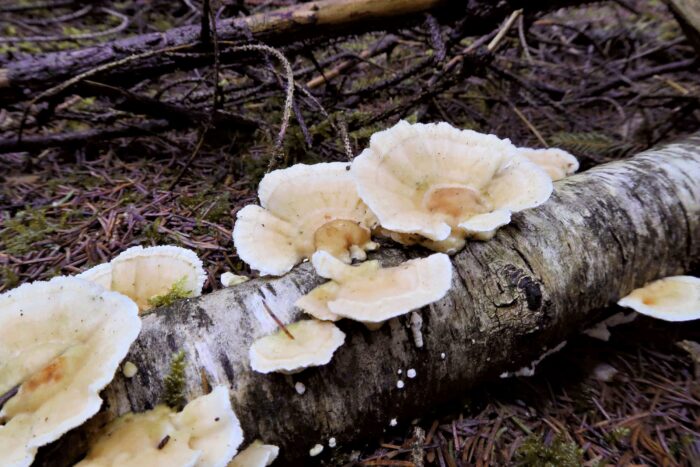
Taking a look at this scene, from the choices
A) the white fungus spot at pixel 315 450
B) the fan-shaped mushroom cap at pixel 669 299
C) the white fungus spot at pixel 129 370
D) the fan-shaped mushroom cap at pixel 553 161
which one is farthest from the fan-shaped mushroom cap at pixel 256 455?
the fan-shaped mushroom cap at pixel 553 161

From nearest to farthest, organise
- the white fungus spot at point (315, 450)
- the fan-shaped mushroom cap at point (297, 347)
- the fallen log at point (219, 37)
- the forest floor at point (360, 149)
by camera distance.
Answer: the fan-shaped mushroom cap at point (297, 347)
the white fungus spot at point (315, 450)
the forest floor at point (360, 149)
the fallen log at point (219, 37)

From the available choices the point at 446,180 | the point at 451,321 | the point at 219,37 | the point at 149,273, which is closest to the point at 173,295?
the point at 149,273

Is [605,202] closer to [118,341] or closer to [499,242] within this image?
[499,242]

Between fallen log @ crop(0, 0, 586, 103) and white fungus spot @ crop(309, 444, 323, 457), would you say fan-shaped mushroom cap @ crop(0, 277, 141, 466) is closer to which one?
white fungus spot @ crop(309, 444, 323, 457)

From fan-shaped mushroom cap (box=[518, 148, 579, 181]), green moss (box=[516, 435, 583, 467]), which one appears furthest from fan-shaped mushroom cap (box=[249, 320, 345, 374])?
fan-shaped mushroom cap (box=[518, 148, 579, 181])

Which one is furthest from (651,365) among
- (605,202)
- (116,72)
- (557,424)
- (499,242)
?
(116,72)

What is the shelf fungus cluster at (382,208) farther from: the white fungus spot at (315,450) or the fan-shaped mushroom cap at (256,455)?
the white fungus spot at (315,450)

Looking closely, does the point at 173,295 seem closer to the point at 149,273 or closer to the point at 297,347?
the point at 149,273
